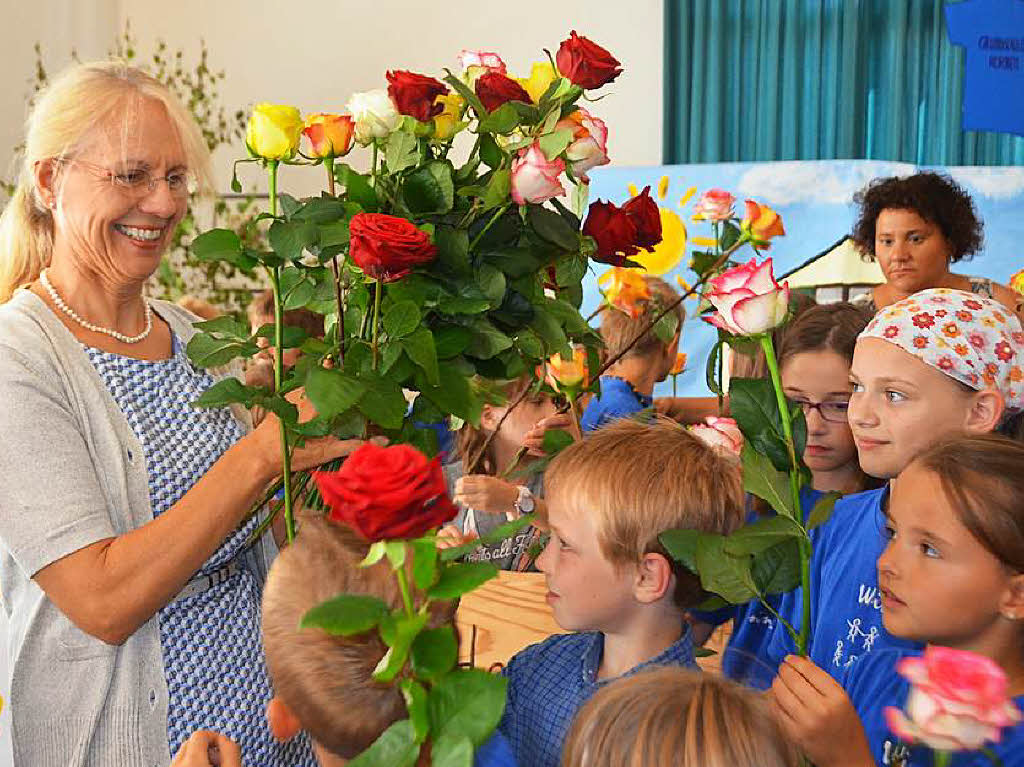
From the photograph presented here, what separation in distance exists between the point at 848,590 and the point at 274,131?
85 cm

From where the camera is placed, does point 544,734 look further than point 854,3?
No

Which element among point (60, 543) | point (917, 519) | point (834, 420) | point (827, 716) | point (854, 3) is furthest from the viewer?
point (854, 3)

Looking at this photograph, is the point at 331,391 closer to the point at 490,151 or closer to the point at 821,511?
the point at 490,151

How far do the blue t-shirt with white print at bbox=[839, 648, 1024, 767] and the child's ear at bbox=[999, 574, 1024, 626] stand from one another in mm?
82

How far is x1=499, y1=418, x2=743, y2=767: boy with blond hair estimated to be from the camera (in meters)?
1.24

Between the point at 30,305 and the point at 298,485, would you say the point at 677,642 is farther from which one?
the point at 30,305

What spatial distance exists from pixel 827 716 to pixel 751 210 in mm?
900

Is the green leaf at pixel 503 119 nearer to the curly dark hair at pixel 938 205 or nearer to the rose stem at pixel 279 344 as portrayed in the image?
the rose stem at pixel 279 344

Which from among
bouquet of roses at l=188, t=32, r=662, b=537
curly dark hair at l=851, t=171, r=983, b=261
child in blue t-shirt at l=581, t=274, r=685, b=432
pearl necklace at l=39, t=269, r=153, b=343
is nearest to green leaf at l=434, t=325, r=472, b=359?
bouquet of roses at l=188, t=32, r=662, b=537

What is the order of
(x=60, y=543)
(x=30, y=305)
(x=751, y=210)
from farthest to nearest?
(x=751, y=210) → (x=30, y=305) → (x=60, y=543)

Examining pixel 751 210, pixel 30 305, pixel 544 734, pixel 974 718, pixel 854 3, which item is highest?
pixel 854 3

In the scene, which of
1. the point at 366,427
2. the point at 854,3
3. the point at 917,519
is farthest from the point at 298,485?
the point at 854,3

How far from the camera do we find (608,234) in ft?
3.84

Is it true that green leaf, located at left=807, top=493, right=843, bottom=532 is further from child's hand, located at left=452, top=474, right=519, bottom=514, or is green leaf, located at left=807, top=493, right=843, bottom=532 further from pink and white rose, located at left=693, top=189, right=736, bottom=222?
pink and white rose, located at left=693, top=189, right=736, bottom=222
